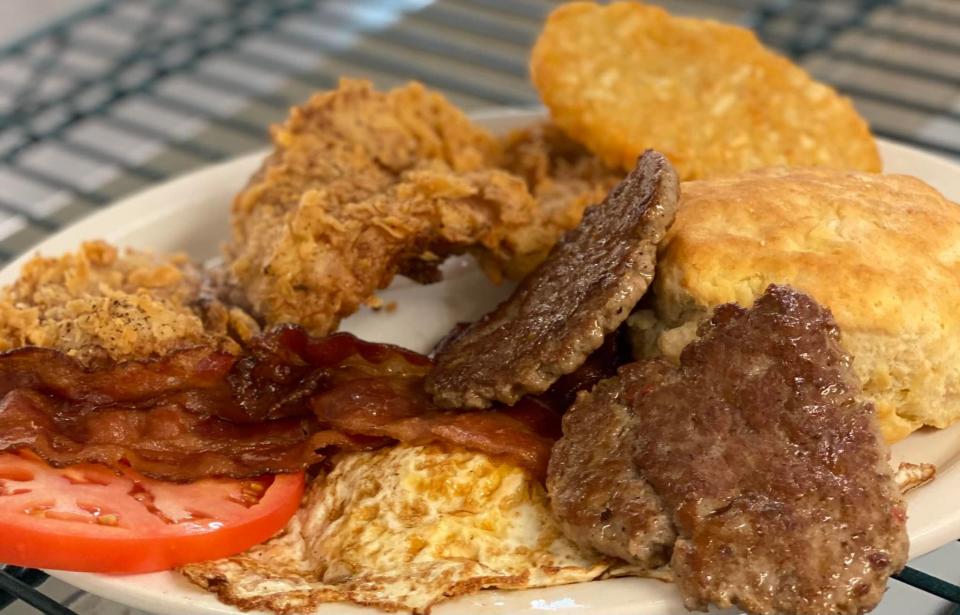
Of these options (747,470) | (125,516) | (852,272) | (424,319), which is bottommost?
(125,516)

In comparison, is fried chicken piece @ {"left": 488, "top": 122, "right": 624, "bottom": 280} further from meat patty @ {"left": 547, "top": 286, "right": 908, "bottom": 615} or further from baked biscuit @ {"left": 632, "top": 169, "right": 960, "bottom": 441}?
meat patty @ {"left": 547, "top": 286, "right": 908, "bottom": 615}

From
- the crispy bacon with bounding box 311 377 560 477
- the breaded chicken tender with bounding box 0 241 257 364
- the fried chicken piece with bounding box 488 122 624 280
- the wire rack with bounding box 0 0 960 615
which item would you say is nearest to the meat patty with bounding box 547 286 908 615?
the crispy bacon with bounding box 311 377 560 477

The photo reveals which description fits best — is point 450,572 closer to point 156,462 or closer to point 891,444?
point 156,462

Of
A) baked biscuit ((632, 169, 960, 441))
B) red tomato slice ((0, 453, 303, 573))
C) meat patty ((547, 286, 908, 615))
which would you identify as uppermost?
baked biscuit ((632, 169, 960, 441))

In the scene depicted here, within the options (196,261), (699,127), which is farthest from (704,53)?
(196,261)

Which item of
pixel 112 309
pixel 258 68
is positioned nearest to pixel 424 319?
pixel 112 309

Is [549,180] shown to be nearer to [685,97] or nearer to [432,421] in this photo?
[685,97]
